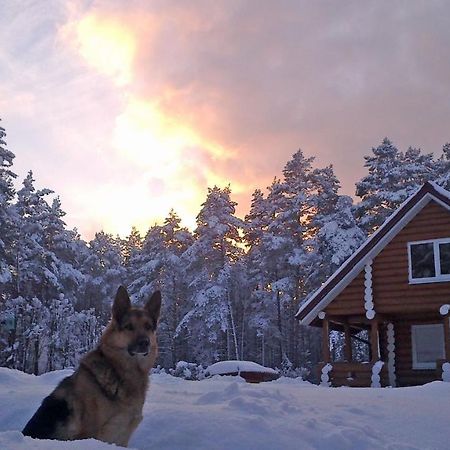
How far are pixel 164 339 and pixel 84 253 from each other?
760 inches

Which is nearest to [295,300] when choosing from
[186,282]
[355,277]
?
[186,282]

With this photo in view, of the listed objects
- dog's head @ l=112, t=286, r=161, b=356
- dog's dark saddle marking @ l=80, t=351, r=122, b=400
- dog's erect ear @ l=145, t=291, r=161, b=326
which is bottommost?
dog's dark saddle marking @ l=80, t=351, r=122, b=400

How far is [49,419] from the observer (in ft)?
16.5

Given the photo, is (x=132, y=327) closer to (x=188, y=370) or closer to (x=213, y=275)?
(x=188, y=370)

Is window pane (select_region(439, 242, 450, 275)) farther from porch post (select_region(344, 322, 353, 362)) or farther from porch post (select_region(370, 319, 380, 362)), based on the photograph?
porch post (select_region(344, 322, 353, 362))

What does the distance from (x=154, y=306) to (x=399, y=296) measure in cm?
1590

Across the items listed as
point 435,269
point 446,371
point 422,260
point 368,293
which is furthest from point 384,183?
point 446,371

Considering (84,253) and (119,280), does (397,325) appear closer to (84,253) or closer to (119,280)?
(119,280)

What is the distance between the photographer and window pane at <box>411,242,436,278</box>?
20109 millimetres

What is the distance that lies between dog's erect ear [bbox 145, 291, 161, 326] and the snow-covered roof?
Answer: 15394mm

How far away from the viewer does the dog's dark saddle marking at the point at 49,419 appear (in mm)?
5004

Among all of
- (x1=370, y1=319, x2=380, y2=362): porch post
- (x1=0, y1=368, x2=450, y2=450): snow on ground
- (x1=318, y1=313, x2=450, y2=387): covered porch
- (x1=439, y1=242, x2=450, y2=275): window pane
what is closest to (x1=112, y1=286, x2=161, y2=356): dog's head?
(x1=0, y1=368, x2=450, y2=450): snow on ground

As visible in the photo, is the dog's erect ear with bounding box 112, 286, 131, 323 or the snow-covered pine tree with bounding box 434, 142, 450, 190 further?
the snow-covered pine tree with bounding box 434, 142, 450, 190

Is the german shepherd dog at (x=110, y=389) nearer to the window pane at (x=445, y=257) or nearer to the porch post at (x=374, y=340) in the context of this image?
the porch post at (x=374, y=340)
